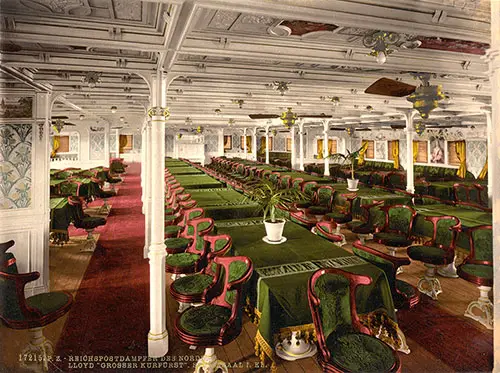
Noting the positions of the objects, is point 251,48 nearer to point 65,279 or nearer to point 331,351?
point 331,351

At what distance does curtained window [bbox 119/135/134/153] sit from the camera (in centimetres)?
2316

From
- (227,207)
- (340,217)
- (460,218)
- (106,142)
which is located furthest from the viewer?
(106,142)

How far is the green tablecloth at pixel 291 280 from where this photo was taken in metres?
2.54

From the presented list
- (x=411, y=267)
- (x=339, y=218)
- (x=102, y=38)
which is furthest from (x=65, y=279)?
(x=411, y=267)

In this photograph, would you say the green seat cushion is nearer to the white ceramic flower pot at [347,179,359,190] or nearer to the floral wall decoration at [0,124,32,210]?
the floral wall decoration at [0,124,32,210]

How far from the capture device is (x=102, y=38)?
284 cm

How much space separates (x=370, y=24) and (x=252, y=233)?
259 centimetres

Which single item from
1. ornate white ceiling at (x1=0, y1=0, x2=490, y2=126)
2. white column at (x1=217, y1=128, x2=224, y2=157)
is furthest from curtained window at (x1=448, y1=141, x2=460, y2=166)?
white column at (x1=217, y1=128, x2=224, y2=157)

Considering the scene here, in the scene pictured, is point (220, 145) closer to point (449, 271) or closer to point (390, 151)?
point (390, 151)

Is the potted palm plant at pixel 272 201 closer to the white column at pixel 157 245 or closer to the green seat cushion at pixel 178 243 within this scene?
the white column at pixel 157 245

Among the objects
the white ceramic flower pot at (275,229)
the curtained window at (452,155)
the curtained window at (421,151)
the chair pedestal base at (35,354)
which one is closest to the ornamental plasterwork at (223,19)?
the white ceramic flower pot at (275,229)

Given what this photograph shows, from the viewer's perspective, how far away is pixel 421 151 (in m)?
15.3

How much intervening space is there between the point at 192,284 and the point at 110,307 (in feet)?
4.93

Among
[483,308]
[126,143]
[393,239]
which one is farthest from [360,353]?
[126,143]
